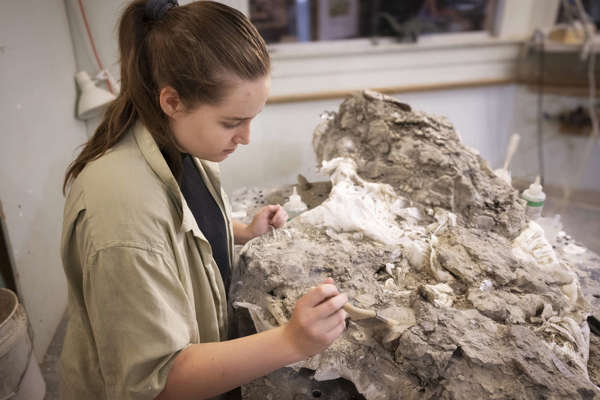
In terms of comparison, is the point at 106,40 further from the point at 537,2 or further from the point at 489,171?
the point at 537,2

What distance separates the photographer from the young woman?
0.82 m

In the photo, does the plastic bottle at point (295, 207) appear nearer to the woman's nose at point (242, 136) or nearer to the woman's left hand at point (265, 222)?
the woman's left hand at point (265, 222)

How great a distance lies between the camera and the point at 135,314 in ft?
2.70

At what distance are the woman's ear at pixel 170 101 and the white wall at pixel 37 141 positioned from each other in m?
1.30

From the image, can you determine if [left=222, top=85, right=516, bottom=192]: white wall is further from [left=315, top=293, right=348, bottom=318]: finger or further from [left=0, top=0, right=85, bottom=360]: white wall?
[left=315, top=293, right=348, bottom=318]: finger

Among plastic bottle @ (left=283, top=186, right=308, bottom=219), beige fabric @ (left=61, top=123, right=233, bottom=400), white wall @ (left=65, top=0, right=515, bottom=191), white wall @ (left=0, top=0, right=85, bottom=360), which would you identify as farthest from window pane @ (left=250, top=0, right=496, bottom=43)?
beige fabric @ (left=61, top=123, right=233, bottom=400)

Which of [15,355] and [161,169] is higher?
[161,169]

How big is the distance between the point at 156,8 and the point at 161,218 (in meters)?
0.43

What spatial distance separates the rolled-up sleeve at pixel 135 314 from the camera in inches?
31.9

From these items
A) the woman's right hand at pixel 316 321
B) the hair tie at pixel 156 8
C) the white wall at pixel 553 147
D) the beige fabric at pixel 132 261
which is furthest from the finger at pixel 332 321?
the white wall at pixel 553 147

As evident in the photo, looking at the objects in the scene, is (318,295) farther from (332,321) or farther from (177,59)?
(177,59)

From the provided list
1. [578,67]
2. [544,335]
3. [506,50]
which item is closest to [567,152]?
[578,67]

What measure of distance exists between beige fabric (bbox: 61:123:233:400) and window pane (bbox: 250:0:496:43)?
242 cm

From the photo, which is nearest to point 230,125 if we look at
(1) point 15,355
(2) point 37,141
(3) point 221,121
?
(3) point 221,121
